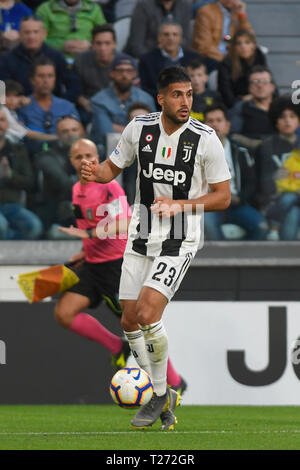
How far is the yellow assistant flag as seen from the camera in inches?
354

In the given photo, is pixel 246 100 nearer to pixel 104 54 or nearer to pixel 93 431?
pixel 104 54

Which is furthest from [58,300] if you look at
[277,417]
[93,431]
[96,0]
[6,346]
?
[96,0]

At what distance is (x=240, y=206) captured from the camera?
966 centimetres

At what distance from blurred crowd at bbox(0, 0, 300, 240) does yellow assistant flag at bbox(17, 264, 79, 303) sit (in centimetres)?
62

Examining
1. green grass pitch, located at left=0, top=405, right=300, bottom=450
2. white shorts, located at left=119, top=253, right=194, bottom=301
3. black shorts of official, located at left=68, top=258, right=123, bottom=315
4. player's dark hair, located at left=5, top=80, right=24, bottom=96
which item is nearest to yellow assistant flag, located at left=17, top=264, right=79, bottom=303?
black shorts of official, located at left=68, top=258, right=123, bottom=315

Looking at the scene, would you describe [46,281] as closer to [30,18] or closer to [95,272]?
[95,272]

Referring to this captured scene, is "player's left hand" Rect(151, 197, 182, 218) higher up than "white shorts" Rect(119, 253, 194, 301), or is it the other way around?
"player's left hand" Rect(151, 197, 182, 218)

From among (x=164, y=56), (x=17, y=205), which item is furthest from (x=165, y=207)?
(x=164, y=56)

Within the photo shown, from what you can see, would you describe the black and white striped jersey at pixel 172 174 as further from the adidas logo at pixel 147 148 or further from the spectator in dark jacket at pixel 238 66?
the spectator in dark jacket at pixel 238 66

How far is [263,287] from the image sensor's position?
9992mm

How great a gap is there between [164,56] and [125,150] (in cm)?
495

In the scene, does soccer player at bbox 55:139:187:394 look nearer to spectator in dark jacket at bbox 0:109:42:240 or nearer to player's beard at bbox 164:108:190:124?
spectator in dark jacket at bbox 0:109:42:240

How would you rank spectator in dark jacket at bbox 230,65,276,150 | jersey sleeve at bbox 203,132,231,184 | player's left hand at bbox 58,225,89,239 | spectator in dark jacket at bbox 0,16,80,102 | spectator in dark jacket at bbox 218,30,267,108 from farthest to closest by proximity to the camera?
1. spectator in dark jacket at bbox 218,30,267,108
2. spectator in dark jacket at bbox 0,16,80,102
3. spectator in dark jacket at bbox 230,65,276,150
4. player's left hand at bbox 58,225,89,239
5. jersey sleeve at bbox 203,132,231,184

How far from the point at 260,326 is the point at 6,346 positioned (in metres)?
2.39
